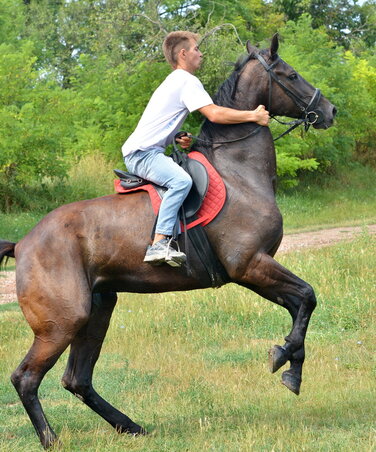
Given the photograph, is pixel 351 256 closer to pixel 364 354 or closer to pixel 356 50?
pixel 364 354

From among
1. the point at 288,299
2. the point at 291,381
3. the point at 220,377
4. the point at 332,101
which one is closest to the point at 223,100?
the point at 288,299

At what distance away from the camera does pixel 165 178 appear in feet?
19.1

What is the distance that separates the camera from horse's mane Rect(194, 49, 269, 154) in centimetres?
621

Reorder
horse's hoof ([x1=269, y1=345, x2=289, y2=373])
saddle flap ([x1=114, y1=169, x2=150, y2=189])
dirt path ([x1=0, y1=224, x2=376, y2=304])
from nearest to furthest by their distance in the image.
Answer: horse's hoof ([x1=269, y1=345, x2=289, y2=373])
saddle flap ([x1=114, y1=169, x2=150, y2=189])
dirt path ([x1=0, y1=224, x2=376, y2=304])

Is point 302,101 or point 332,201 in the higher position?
point 302,101

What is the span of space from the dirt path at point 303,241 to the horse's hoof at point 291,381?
735cm

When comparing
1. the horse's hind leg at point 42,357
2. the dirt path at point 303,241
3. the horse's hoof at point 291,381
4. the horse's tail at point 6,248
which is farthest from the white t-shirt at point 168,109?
the dirt path at point 303,241

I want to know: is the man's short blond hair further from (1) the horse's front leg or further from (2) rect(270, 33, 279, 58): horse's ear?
(1) the horse's front leg

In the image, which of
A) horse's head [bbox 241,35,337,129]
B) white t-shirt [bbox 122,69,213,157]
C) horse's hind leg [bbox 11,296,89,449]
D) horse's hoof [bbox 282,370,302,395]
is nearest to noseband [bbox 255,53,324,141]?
horse's head [bbox 241,35,337,129]

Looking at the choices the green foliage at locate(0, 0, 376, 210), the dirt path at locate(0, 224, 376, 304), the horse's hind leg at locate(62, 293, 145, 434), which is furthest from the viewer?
the green foliage at locate(0, 0, 376, 210)

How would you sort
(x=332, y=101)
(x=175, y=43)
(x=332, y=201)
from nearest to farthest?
(x=175, y=43)
(x=332, y=201)
(x=332, y=101)

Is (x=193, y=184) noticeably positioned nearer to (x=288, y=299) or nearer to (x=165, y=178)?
(x=165, y=178)

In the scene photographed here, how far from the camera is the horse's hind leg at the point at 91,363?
244 inches

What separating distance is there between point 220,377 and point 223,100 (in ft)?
9.05
